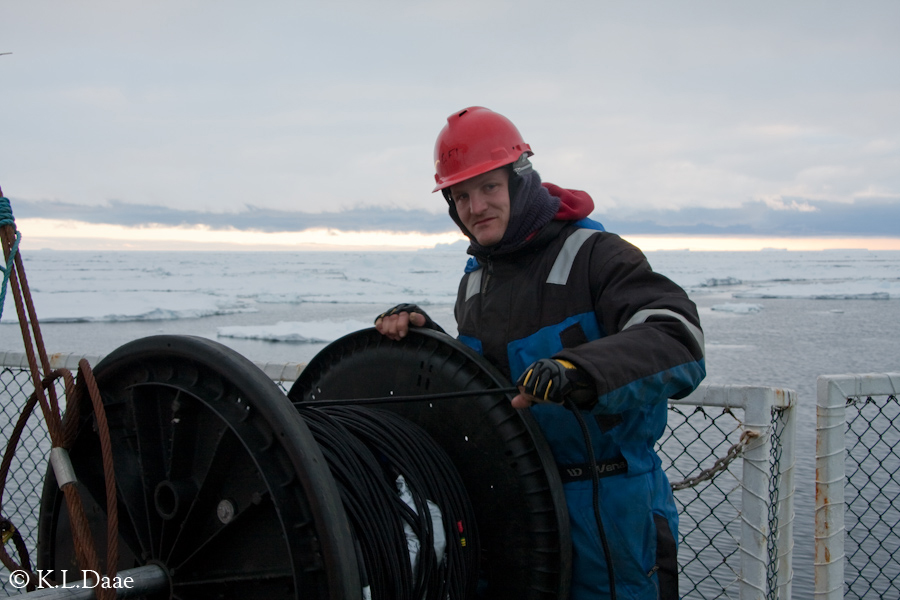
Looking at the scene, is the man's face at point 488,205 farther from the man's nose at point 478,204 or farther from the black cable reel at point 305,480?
the black cable reel at point 305,480

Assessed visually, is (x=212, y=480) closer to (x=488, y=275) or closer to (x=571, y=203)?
(x=488, y=275)

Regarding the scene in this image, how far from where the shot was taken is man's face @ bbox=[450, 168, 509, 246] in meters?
2.02

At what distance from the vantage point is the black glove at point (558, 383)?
1.48 meters

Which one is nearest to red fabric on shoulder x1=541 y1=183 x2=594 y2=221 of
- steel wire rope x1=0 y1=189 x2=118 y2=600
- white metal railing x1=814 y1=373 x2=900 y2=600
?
white metal railing x1=814 y1=373 x2=900 y2=600

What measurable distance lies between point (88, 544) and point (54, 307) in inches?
948

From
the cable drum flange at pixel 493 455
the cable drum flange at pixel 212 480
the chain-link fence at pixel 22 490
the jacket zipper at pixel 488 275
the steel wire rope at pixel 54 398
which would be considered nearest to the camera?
the cable drum flange at pixel 212 480

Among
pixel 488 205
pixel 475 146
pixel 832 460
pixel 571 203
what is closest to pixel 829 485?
pixel 832 460

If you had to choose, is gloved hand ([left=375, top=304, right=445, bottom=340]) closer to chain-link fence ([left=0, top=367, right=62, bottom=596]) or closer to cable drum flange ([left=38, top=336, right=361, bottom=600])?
cable drum flange ([left=38, top=336, right=361, bottom=600])

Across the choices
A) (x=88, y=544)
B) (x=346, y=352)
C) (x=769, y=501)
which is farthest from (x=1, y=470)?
(x=769, y=501)

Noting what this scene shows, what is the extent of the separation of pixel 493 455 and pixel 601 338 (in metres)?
0.51

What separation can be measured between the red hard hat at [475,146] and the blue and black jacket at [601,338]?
251 millimetres

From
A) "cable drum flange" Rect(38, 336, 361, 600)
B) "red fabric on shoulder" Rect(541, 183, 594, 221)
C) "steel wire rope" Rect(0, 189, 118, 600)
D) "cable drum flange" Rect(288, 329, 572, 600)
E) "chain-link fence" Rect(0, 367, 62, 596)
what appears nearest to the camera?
"cable drum flange" Rect(38, 336, 361, 600)

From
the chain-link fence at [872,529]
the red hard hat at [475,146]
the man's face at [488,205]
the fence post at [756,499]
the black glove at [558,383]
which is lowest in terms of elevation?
the chain-link fence at [872,529]

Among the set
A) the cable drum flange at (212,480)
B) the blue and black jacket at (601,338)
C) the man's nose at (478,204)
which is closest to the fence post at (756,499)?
the blue and black jacket at (601,338)
